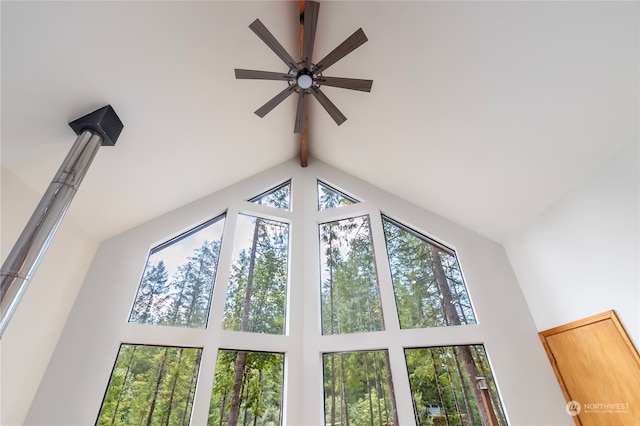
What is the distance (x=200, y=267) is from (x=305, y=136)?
8.91ft

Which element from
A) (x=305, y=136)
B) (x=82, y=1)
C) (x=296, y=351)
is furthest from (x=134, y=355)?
(x=305, y=136)

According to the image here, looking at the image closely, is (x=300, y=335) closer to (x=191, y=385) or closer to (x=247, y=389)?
(x=247, y=389)

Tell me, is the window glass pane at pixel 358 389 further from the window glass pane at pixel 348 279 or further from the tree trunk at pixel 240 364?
the tree trunk at pixel 240 364

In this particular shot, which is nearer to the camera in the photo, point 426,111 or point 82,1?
point 82,1

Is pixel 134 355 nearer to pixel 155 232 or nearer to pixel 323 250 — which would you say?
pixel 155 232

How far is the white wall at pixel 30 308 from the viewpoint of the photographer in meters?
2.59

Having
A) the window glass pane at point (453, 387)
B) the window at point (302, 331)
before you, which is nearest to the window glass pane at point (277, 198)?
the window at point (302, 331)

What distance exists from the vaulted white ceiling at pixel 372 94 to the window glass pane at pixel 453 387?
5.62 ft

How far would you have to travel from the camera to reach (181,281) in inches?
157

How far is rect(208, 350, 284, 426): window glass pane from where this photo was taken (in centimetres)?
339

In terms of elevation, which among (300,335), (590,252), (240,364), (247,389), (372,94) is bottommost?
(247,389)

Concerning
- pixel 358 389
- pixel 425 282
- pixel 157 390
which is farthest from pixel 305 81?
pixel 157 390

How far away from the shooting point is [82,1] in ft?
7.25

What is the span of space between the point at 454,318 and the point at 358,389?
59.3 inches
